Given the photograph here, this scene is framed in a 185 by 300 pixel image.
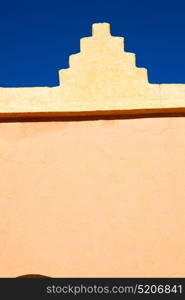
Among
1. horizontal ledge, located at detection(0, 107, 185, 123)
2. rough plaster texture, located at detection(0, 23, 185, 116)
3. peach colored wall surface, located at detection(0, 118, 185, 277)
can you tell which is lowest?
peach colored wall surface, located at detection(0, 118, 185, 277)

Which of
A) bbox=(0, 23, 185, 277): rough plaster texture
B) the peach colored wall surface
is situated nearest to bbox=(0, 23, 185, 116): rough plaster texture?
bbox=(0, 23, 185, 277): rough plaster texture

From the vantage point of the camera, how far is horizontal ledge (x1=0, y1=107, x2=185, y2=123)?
4.35 m

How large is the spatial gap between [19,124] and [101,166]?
39.9 inches

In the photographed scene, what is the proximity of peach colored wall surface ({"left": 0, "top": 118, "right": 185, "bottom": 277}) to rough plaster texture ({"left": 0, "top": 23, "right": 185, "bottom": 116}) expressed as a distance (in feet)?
0.63

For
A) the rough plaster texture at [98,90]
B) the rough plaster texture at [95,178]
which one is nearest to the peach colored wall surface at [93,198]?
the rough plaster texture at [95,178]

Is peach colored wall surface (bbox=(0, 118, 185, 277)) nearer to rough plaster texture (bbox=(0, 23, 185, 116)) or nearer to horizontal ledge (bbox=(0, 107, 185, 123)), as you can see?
horizontal ledge (bbox=(0, 107, 185, 123))

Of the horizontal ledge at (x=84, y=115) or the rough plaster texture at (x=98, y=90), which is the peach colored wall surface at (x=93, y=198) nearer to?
the horizontal ledge at (x=84, y=115)

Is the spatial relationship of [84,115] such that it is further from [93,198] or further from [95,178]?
[93,198]

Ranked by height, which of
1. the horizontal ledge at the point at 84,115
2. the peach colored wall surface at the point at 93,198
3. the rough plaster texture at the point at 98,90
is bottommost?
the peach colored wall surface at the point at 93,198

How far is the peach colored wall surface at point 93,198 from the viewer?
13.6ft

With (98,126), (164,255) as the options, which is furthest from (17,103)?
(164,255)

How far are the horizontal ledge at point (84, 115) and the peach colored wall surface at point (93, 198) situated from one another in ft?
0.18

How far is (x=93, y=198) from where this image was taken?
13.9 ft
